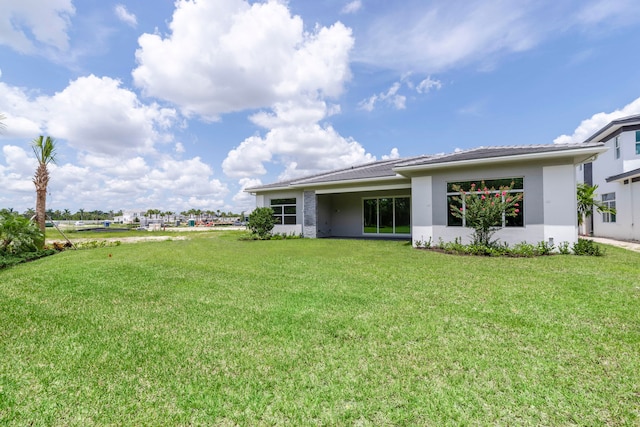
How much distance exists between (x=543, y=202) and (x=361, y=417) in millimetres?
11335

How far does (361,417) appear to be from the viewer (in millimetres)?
2191

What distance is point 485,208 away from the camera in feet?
33.4

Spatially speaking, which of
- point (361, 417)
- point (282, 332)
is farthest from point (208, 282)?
point (361, 417)

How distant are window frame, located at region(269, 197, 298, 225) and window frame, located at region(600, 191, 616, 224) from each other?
18296 millimetres

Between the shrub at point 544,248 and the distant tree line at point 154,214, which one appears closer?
the shrub at point 544,248

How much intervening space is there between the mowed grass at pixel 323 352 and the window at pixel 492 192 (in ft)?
15.3

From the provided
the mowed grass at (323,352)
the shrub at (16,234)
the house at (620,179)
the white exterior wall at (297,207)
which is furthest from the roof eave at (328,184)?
the house at (620,179)

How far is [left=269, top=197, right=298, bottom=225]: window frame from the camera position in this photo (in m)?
18.8

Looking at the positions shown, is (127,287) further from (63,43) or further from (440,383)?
(63,43)

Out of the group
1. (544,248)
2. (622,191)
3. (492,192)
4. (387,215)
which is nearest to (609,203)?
Result: (622,191)

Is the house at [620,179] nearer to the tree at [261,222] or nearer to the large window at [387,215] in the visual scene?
the large window at [387,215]

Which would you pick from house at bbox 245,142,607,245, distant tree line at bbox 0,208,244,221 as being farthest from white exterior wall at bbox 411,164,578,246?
distant tree line at bbox 0,208,244,221

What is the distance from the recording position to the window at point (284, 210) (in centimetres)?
1888

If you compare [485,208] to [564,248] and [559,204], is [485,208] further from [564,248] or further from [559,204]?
[564,248]
